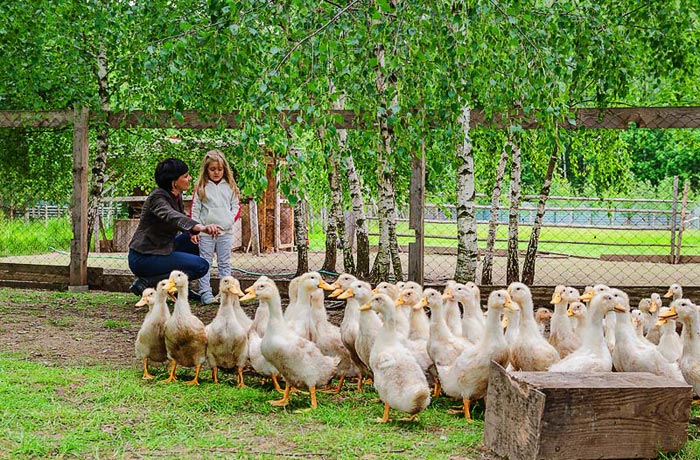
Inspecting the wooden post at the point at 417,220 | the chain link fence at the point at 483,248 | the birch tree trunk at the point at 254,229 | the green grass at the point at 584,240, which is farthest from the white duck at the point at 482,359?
the green grass at the point at 584,240

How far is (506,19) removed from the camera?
4.73 metres

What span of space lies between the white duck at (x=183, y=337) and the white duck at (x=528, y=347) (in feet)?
6.78

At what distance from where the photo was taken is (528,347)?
4.61 meters

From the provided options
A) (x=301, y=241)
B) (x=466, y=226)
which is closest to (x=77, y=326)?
(x=301, y=241)

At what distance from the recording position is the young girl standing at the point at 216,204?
306 inches

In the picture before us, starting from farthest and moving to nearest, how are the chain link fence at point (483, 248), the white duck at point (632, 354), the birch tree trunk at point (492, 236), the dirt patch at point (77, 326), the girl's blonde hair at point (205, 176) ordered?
the chain link fence at point (483, 248)
the birch tree trunk at point (492, 236)
the girl's blonde hair at point (205, 176)
the dirt patch at point (77, 326)
the white duck at point (632, 354)

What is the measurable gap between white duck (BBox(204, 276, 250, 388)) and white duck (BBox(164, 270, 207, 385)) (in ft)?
0.23

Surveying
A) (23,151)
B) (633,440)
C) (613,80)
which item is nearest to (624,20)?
(613,80)

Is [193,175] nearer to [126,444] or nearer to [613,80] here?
[613,80]

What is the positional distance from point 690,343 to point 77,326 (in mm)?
5258

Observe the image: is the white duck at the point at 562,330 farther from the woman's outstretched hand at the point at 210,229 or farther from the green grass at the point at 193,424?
the woman's outstretched hand at the point at 210,229

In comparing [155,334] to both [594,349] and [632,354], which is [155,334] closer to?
[594,349]

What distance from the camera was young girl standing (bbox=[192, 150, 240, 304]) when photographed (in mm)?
7773

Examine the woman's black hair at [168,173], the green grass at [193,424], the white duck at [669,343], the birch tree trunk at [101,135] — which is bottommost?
the green grass at [193,424]
